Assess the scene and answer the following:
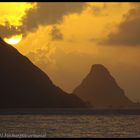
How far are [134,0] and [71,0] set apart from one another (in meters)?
1.21

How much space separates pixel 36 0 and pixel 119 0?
1581 mm

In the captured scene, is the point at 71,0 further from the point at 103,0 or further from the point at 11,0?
the point at 11,0

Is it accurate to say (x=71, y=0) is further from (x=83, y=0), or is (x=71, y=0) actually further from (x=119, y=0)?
(x=119, y=0)

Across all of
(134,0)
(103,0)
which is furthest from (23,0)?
(134,0)

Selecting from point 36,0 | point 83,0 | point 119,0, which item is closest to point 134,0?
point 119,0

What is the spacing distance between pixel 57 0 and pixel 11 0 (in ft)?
2.94

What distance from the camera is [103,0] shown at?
8.89 metres

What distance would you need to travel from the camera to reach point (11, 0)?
8945mm

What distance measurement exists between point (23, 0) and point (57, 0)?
26.0 inches

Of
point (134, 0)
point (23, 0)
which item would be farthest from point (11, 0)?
point (134, 0)

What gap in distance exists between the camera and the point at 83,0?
8828 millimetres

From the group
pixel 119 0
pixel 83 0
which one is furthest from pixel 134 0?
pixel 83 0

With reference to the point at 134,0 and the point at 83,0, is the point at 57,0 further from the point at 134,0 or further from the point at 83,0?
the point at 134,0

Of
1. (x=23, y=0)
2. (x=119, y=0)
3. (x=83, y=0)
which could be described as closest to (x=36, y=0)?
(x=23, y=0)
